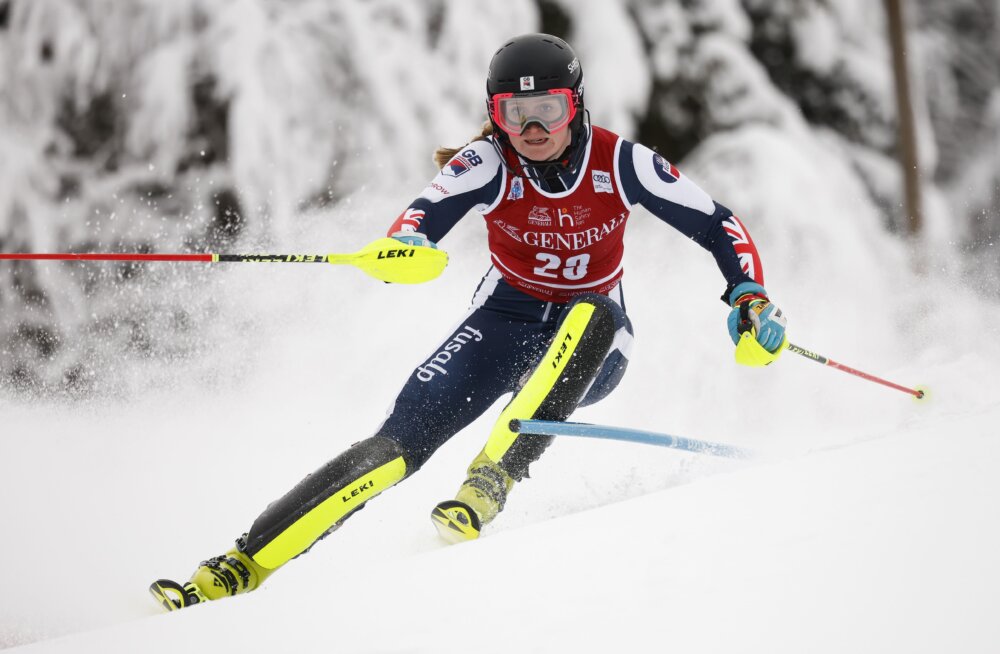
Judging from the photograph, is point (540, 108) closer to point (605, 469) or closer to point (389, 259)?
point (389, 259)

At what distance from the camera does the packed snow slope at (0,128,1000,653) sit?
63.2 inches

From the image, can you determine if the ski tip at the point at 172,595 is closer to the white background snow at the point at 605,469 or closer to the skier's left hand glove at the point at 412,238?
the white background snow at the point at 605,469

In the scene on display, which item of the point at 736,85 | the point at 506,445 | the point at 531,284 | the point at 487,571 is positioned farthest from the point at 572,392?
the point at 736,85

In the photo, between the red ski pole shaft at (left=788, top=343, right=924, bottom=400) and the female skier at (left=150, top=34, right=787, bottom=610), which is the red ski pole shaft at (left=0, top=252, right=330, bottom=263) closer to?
the female skier at (left=150, top=34, right=787, bottom=610)

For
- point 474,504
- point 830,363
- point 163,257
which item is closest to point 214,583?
point 474,504

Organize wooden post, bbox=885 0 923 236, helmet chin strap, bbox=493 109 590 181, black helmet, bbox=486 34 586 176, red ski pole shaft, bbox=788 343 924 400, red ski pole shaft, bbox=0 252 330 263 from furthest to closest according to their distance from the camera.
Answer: wooden post, bbox=885 0 923 236 < red ski pole shaft, bbox=788 343 924 400 < helmet chin strap, bbox=493 109 590 181 < black helmet, bbox=486 34 586 176 < red ski pole shaft, bbox=0 252 330 263

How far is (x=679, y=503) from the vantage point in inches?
85.5

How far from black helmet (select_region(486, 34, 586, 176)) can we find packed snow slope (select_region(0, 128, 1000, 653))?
943mm

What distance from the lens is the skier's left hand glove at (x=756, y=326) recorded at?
9.65ft

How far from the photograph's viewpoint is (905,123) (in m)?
6.81

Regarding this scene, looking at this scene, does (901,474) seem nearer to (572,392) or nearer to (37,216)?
(572,392)

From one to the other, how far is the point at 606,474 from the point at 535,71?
1788 mm

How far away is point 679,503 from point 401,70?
468 centimetres

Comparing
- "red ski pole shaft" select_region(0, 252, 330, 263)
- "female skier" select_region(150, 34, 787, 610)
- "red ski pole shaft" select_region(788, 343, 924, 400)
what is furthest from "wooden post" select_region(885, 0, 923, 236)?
"red ski pole shaft" select_region(0, 252, 330, 263)
